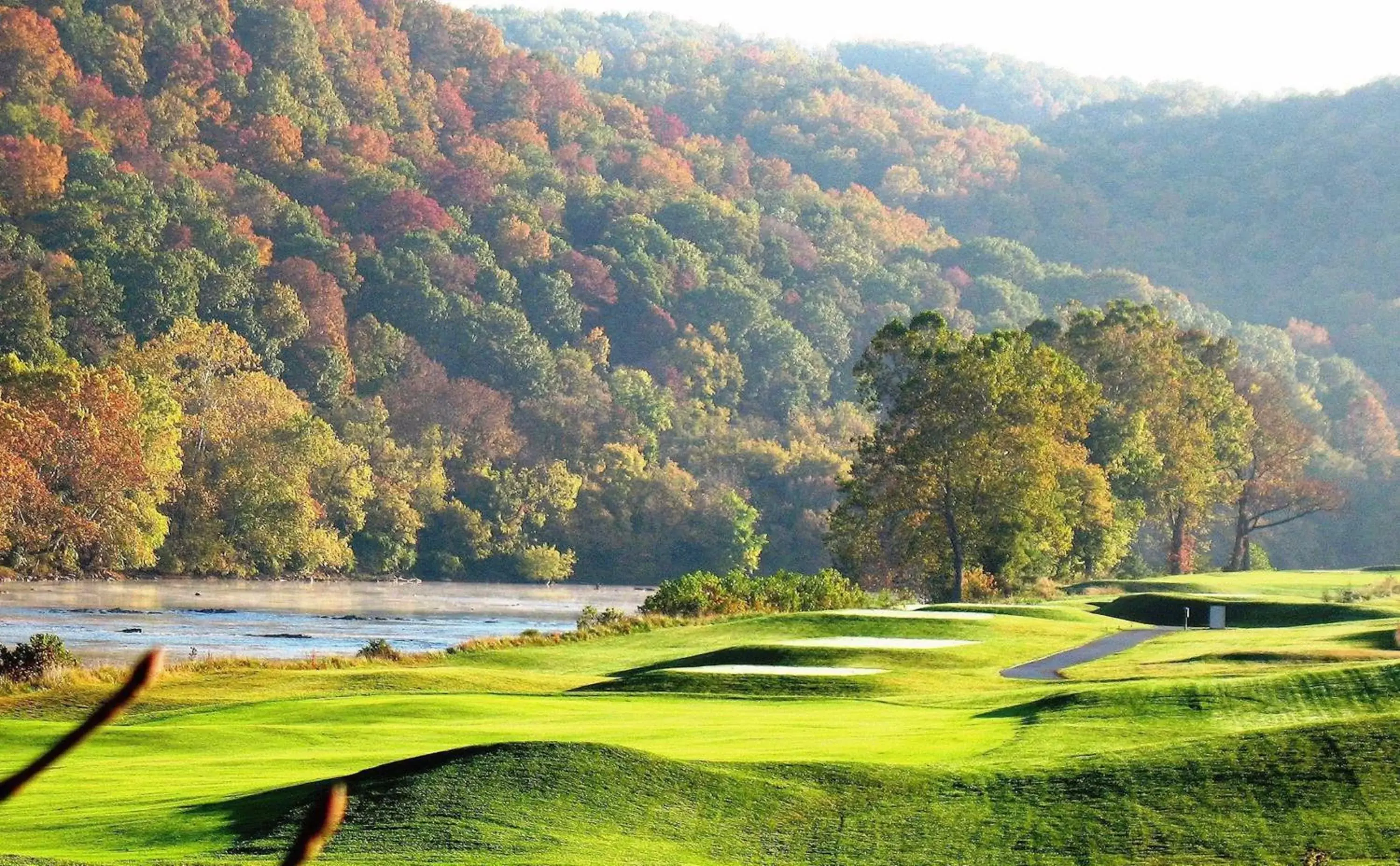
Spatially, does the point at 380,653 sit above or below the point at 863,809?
above

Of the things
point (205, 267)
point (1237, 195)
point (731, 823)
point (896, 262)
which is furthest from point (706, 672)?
point (1237, 195)

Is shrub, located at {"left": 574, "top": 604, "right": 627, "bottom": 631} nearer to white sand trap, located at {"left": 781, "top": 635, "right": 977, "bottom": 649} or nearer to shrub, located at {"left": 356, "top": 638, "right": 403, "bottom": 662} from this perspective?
shrub, located at {"left": 356, "top": 638, "right": 403, "bottom": 662}

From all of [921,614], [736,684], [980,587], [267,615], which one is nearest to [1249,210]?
[980,587]

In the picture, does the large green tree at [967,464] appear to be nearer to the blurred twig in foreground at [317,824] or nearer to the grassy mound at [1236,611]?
the grassy mound at [1236,611]

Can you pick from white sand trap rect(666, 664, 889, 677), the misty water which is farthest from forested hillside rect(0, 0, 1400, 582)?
white sand trap rect(666, 664, 889, 677)

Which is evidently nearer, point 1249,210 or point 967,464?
point 967,464

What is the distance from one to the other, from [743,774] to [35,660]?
17273 millimetres

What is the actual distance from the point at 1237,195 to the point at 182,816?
512ft

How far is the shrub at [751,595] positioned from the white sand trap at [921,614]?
6458mm

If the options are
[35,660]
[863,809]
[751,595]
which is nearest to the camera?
[863,809]

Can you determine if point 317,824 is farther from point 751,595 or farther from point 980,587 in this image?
point 980,587

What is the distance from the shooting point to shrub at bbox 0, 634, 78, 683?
95.1 ft

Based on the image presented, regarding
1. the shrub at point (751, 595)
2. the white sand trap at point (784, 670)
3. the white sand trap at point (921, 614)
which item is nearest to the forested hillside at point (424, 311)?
the shrub at point (751, 595)

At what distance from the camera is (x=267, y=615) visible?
57281 mm
